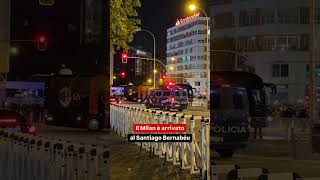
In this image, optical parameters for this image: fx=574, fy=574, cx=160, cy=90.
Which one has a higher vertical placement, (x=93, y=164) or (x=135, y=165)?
(x=93, y=164)

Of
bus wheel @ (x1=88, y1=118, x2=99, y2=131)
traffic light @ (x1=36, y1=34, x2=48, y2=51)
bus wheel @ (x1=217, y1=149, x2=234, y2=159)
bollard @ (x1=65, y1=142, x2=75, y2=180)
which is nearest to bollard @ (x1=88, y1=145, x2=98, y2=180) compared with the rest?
bollard @ (x1=65, y1=142, x2=75, y2=180)

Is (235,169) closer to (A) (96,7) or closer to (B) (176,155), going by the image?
(A) (96,7)

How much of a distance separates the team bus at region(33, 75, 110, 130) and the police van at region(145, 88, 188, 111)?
2322cm

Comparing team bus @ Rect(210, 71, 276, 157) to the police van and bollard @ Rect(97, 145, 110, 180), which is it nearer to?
bollard @ Rect(97, 145, 110, 180)

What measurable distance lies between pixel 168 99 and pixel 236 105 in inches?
1537

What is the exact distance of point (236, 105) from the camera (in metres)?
3.96

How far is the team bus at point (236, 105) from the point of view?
3.92m

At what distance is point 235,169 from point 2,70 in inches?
619

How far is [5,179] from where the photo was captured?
28.8 feet

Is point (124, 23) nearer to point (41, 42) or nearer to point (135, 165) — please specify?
point (41, 42)

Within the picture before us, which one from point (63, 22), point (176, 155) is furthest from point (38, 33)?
point (176, 155)

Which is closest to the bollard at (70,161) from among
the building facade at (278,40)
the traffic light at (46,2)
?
the building facade at (278,40)

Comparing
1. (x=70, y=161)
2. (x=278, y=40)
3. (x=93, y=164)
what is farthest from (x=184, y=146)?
(x=278, y=40)

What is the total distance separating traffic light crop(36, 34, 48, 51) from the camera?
1567 centimetres
